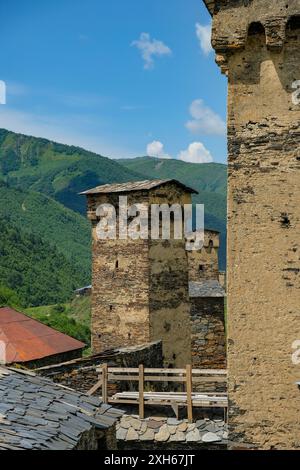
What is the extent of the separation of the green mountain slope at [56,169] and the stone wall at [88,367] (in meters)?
95.1

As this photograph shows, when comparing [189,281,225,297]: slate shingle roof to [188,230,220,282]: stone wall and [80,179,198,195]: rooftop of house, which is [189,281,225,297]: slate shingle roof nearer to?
[188,230,220,282]: stone wall

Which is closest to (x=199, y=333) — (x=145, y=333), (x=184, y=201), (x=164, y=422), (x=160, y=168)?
(x=145, y=333)

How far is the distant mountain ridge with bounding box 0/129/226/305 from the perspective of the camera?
51250mm

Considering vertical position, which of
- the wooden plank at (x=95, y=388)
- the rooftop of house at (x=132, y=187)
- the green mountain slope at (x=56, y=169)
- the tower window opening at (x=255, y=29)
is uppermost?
the green mountain slope at (x=56, y=169)

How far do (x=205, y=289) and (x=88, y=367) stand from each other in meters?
7.11

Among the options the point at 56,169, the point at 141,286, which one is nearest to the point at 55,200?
the point at 56,169

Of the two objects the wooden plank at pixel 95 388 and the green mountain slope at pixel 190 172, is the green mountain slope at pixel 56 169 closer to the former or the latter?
the green mountain slope at pixel 190 172

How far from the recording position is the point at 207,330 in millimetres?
18453

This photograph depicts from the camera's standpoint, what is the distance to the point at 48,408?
7.72 meters

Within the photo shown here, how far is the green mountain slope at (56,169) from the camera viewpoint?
4574 inches

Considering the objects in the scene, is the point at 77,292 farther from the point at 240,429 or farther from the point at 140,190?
the point at 240,429

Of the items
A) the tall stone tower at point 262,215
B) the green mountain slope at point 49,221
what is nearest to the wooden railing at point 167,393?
the tall stone tower at point 262,215

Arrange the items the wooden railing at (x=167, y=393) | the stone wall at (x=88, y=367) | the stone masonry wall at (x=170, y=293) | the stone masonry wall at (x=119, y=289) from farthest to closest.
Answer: the stone masonry wall at (x=170, y=293) → the stone masonry wall at (x=119, y=289) → the stone wall at (x=88, y=367) → the wooden railing at (x=167, y=393)

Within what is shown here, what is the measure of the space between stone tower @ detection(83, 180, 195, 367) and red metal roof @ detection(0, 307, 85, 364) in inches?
90.6
